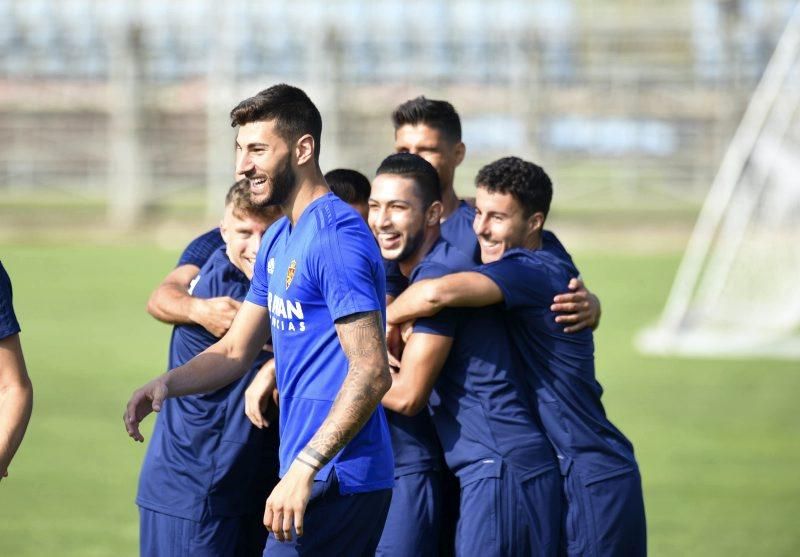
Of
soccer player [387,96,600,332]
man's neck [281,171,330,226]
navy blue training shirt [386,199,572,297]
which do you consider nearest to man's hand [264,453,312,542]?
man's neck [281,171,330,226]

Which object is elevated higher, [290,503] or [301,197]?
[301,197]

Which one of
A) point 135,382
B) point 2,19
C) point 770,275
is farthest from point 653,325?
point 2,19

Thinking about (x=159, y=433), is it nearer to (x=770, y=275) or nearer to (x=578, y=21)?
(x=770, y=275)

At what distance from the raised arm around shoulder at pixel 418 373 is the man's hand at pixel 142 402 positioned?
102cm

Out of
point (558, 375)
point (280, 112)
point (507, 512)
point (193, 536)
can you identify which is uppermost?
point (280, 112)

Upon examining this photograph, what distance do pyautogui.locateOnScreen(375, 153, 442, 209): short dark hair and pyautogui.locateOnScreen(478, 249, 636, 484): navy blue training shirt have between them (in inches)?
16.5

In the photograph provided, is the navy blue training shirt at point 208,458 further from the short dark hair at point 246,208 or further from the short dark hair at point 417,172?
the short dark hair at point 417,172

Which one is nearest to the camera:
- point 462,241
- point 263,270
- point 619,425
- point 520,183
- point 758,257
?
point 263,270

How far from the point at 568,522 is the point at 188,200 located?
103ft

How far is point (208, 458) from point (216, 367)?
87cm

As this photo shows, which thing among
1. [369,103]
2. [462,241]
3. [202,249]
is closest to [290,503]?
[462,241]

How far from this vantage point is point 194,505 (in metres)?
5.41

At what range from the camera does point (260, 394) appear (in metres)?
5.25

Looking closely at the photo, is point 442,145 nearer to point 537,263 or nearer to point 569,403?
point 537,263
